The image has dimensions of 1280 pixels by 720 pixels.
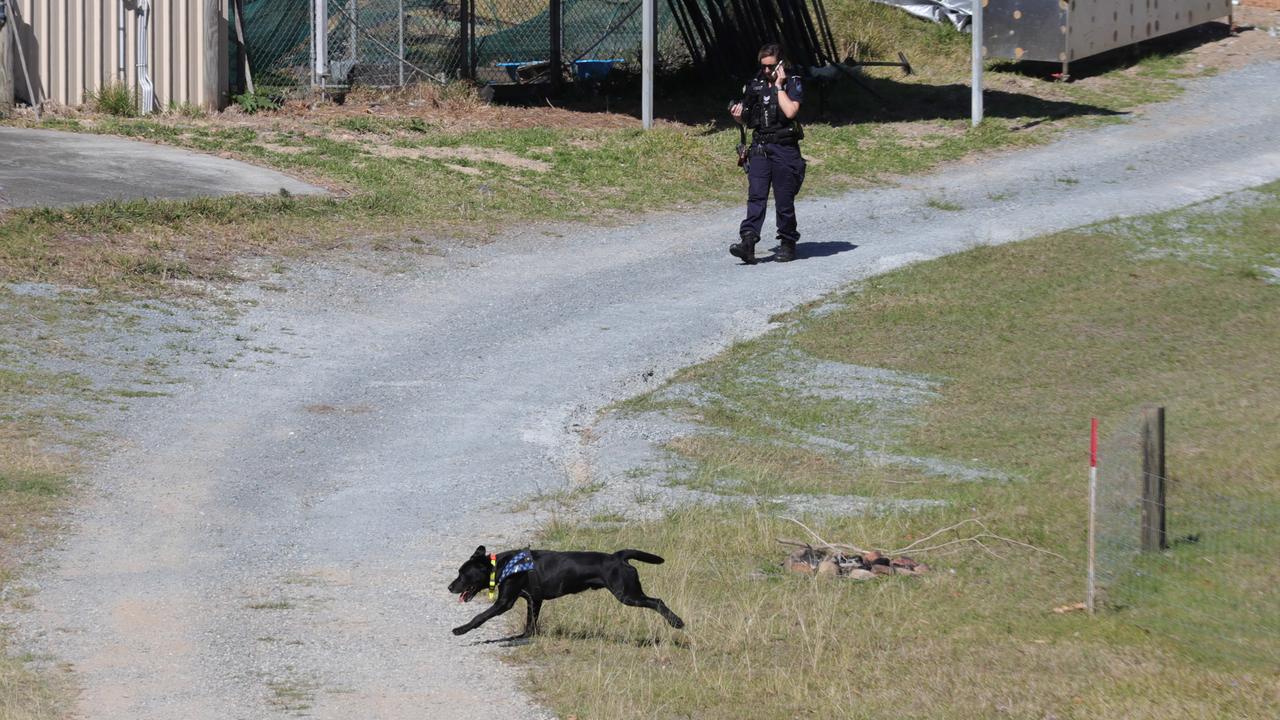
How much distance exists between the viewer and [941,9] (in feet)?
85.5

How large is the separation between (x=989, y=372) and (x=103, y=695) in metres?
7.59

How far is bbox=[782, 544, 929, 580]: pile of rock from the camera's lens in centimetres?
762

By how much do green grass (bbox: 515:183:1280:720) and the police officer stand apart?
1.23 m

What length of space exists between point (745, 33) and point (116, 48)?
9.01 m

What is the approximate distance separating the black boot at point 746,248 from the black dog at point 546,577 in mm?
8281

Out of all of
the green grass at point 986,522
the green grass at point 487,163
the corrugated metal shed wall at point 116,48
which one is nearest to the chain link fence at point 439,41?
the corrugated metal shed wall at point 116,48

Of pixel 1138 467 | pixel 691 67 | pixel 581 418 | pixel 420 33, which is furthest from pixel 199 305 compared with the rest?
pixel 691 67

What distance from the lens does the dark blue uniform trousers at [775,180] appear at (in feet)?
46.0

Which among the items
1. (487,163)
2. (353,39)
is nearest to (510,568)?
(487,163)

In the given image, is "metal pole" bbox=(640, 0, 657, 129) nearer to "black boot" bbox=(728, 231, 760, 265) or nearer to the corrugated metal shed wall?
the corrugated metal shed wall

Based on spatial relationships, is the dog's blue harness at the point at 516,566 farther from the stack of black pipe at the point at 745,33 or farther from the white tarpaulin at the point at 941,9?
the white tarpaulin at the point at 941,9

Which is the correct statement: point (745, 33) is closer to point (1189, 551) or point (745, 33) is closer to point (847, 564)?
point (1189, 551)

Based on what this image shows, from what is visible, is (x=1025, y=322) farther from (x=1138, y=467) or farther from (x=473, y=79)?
(x=473, y=79)

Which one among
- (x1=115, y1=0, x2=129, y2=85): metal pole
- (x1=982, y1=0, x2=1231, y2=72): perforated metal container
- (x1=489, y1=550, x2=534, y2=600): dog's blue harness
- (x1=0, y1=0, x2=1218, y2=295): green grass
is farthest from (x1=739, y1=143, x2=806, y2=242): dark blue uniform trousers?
(x1=982, y1=0, x2=1231, y2=72): perforated metal container
